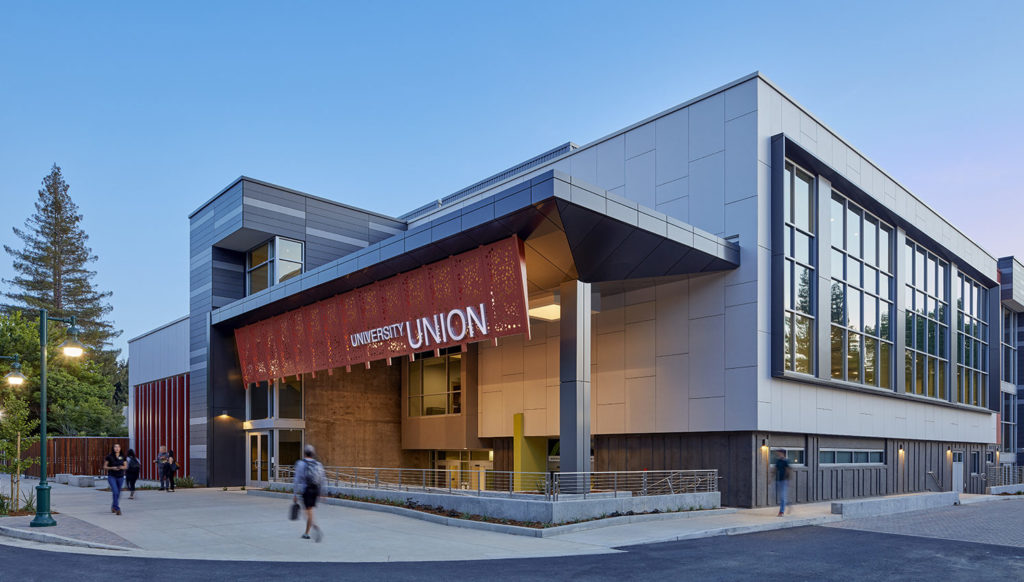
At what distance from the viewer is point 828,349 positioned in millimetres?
25516

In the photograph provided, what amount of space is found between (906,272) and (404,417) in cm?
2278

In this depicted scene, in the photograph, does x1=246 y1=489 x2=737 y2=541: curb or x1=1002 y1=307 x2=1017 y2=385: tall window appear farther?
x1=1002 y1=307 x2=1017 y2=385: tall window

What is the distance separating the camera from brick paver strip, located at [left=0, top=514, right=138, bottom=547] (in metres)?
14.5

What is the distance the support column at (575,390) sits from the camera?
66.1 ft

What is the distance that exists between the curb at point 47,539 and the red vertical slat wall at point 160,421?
61.3 feet

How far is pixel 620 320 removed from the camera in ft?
84.8

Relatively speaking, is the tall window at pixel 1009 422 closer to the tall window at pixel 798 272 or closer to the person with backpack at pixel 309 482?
the tall window at pixel 798 272

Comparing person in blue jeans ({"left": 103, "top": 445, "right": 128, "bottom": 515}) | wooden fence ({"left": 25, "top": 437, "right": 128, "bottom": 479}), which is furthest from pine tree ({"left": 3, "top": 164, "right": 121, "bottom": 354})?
person in blue jeans ({"left": 103, "top": 445, "right": 128, "bottom": 515})

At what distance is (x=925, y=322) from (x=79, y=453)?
43.2 meters

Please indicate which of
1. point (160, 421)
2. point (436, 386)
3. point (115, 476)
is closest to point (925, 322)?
point (436, 386)

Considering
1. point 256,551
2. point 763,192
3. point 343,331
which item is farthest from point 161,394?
point 763,192

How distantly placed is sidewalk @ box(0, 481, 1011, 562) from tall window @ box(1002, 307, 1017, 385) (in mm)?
37973

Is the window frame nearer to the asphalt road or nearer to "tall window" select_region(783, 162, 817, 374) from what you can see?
"tall window" select_region(783, 162, 817, 374)

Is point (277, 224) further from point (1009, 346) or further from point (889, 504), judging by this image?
point (1009, 346)
